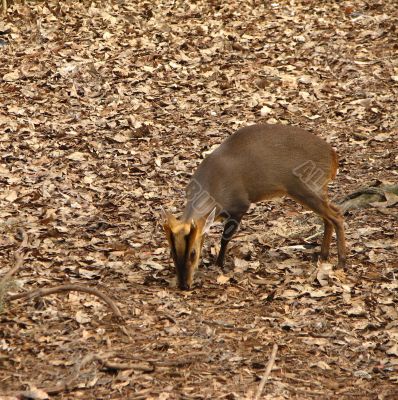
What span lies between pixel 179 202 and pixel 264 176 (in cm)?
179

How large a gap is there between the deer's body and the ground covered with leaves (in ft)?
1.42

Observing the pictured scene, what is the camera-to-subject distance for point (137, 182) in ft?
30.6

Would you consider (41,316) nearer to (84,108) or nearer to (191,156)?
(191,156)

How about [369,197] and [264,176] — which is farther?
[369,197]

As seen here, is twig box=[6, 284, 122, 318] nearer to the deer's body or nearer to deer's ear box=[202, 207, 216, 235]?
deer's ear box=[202, 207, 216, 235]

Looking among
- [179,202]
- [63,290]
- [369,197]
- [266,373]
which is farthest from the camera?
[179,202]

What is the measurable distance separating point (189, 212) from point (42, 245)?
60.9 inches

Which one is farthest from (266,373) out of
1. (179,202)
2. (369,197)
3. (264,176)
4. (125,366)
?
(179,202)

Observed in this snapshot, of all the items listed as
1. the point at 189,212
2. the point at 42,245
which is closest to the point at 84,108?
the point at 42,245

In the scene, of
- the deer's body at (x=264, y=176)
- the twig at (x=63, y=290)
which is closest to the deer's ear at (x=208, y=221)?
the deer's body at (x=264, y=176)

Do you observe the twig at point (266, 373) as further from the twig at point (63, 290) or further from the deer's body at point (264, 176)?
the deer's body at point (264, 176)

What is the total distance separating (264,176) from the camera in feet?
23.8

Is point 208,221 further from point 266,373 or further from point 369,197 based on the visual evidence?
point 369,197

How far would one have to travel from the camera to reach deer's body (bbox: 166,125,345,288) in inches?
283
